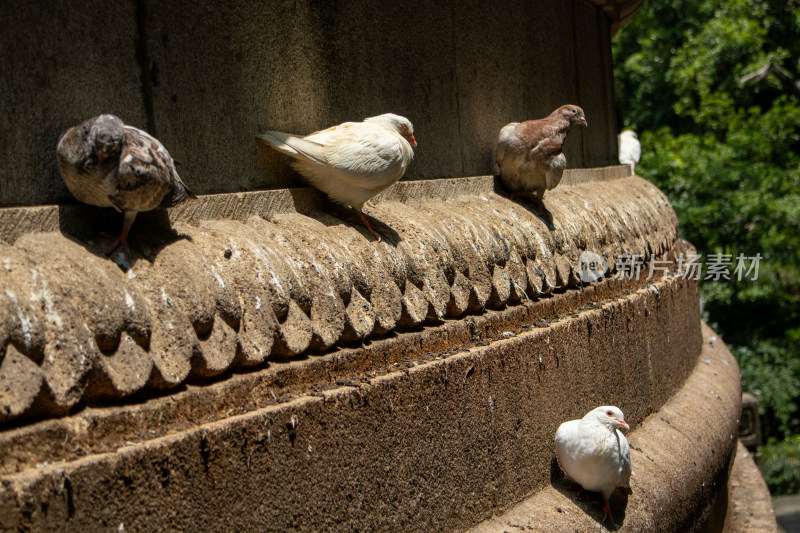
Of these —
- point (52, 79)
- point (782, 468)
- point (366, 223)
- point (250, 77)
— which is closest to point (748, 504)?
point (366, 223)

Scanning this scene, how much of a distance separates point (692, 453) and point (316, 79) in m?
3.00

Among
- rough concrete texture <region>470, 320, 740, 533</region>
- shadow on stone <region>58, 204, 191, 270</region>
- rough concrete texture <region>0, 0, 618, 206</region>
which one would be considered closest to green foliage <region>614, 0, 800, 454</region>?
rough concrete texture <region>470, 320, 740, 533</region>

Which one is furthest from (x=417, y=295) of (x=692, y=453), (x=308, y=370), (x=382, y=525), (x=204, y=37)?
(x=692, y=453)

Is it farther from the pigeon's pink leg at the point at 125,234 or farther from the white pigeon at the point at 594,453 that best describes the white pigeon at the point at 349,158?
the white pigeon at the point at 594,453

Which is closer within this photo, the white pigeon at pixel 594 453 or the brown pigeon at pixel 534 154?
the white pigeon at pixel 594 453

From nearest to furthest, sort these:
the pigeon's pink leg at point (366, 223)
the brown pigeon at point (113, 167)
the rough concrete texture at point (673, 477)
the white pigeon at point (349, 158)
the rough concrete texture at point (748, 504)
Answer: the brown pigeon at point (113, 167) → the white pigeon at point (349, 158) → the pigeon's pink leg at point (366, 223) → the rough concrete texture at point (673, 477) → the rough concrete texture at point (748, 504)

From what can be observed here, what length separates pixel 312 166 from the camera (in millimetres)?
3004

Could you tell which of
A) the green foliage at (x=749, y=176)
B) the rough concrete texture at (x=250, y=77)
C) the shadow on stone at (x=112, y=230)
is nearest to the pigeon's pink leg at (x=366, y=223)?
the rough concrete texture at (x=250, y=77)

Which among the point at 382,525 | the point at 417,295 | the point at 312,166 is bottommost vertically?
the point at 382,525

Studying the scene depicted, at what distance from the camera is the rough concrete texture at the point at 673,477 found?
3.35m

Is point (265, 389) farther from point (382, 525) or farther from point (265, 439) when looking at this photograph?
point (382, 525)

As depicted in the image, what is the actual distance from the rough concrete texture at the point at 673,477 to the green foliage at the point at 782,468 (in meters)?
6.60

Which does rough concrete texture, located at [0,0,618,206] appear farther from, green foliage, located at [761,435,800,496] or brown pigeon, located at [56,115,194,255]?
green foliage, located at [761,435,800,496]

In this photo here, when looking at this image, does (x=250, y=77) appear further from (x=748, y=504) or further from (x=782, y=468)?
(x=782, y=468)
